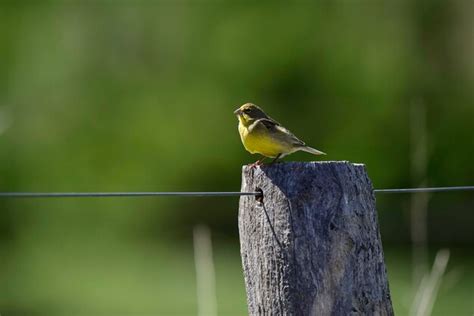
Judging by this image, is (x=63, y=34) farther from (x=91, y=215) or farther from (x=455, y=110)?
(x=455, y=110)

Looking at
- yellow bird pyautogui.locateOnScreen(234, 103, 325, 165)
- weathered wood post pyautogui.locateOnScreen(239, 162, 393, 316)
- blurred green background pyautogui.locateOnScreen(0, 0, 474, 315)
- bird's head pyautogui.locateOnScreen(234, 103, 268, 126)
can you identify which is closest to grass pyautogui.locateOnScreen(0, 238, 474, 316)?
blurred green background pyautogui.locateOnScreen(0, 0, 474, 315)

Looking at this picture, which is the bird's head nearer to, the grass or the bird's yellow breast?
the bird's yellow breast

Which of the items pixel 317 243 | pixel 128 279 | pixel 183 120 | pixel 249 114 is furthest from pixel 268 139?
pixel 183 120

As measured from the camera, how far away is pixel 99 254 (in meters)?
20.0

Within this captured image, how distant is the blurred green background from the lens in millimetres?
16531

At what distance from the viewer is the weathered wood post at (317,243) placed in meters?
3.54

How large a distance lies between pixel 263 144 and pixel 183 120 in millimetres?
13786

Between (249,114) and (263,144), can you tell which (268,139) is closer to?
(263,144)

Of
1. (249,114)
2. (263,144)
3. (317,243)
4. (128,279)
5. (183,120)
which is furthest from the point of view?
(183,120)

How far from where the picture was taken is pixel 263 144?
5.00 m

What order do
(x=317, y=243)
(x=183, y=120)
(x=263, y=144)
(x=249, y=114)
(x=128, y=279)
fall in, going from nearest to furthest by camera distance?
(x=317, y=243)
(x=263, y=144)
(x=249, y=114)
(x=128, y=279)
(x=183, y=120)

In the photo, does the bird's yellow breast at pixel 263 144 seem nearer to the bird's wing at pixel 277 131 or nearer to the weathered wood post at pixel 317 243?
the bird's wing at pixel 277 131

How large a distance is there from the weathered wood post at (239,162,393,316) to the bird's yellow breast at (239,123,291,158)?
134 centimetres

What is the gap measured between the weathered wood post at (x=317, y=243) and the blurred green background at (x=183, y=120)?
33.4ft
